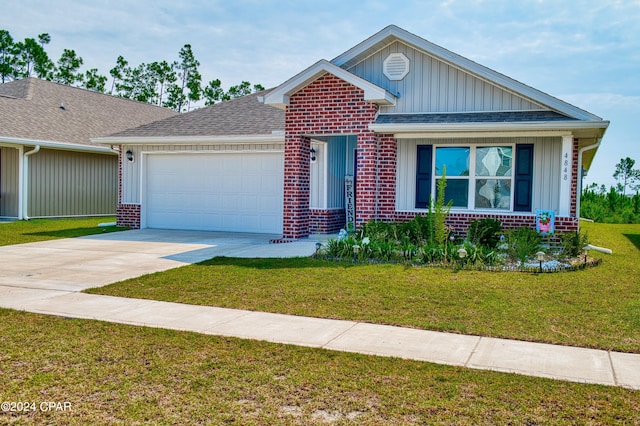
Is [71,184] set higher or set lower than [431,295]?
higher

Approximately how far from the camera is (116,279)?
31.0 feet

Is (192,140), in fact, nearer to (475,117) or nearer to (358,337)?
(475,117)

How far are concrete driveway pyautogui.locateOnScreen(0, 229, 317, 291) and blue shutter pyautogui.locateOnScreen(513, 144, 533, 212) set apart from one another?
15.5ft

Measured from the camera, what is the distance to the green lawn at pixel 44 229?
15137mm

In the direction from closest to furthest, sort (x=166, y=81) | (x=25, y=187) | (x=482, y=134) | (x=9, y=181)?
(x=482, y=134), (x=25, y=187), (x=9, y=181), (x=166, y=81)

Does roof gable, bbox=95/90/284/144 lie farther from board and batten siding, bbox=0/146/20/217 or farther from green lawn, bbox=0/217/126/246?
board and batten siding, bbox=0/146/20/217

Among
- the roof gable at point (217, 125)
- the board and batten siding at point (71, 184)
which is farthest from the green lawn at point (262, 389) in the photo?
the board and batten siding at point (71, 184)

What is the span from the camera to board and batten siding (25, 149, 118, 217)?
2111cm

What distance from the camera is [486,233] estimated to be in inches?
483

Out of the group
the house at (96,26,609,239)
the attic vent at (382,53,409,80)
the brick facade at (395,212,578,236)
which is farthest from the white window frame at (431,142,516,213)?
the attic vent at (382,53,409,80)

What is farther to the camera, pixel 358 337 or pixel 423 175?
pixel 423 175

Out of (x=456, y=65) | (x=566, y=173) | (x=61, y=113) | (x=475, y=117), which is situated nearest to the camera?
(x=566, y=173)

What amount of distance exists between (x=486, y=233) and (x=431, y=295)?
4470 mm

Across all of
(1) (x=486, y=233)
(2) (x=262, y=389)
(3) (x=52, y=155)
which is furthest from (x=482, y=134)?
(3) (x=52, y=155)
